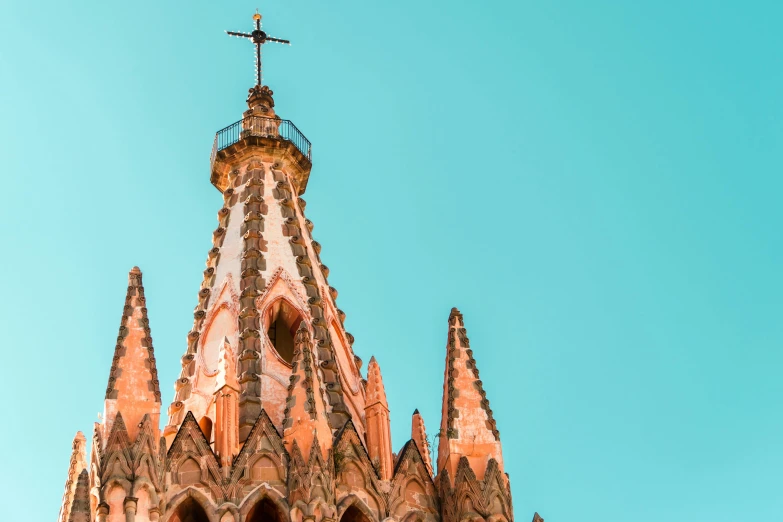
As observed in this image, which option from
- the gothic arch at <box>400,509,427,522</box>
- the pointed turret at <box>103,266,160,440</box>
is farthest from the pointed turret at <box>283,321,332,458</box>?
the pointed turret at <box>103,266,160,440</box>

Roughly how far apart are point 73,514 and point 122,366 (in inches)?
120

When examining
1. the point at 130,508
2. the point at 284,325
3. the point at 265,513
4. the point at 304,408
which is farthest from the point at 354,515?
the point at 284,325

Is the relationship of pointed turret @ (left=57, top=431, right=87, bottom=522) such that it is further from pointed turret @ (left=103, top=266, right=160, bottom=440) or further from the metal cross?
the metal cross

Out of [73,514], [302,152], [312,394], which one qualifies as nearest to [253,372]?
[312,394]

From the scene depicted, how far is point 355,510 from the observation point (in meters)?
37.8

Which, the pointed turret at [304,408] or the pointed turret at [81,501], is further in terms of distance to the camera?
the pointed turret at [304,408]

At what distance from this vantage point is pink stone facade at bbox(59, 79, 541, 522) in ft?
120

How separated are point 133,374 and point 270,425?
2797 mm

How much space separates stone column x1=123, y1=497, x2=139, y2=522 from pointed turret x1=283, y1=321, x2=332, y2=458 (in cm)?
352

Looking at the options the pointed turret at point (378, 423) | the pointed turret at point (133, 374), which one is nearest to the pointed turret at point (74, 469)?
the pointed turret at point (133, 374)

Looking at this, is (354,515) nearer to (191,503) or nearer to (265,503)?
(265,503)

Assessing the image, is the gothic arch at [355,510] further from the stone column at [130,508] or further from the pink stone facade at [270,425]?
the stone column at [130,508]

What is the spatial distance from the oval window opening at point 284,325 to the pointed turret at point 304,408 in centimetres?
284

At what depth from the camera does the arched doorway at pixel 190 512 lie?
120 ft
